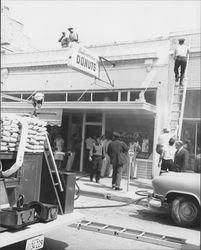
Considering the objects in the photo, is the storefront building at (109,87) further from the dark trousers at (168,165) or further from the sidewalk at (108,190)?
the dark trousers at (168,165)

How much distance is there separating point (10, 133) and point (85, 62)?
20.6ft

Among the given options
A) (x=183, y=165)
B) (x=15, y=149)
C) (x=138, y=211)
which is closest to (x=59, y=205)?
(x=15, y=149)

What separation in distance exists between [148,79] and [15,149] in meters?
8.42

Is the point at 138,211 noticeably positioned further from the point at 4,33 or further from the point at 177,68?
the point at 4,33

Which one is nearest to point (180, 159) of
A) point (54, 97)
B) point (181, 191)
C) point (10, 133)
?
point (181, 191)

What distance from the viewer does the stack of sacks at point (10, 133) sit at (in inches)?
105

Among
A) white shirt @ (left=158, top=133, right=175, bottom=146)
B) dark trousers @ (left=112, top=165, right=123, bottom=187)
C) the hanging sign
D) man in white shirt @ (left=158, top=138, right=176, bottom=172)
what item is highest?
the hanging sign

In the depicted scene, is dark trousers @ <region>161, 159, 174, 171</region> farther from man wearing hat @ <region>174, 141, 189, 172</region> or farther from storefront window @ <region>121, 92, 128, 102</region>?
storefront window @ <region>121, 92, 128, 102</region>

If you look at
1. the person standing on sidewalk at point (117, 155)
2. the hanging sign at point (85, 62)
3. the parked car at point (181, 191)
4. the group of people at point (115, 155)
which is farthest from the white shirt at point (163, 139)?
the hanging sign at point (85, 62)

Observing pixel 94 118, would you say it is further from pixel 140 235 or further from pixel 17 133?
pixel 17 133

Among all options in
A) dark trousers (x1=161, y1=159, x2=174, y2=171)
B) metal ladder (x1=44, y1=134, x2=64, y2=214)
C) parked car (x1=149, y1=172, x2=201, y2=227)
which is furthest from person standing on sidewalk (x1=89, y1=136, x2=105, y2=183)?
dark trousers (x1=161, y1=159, x2=174, y2=171)

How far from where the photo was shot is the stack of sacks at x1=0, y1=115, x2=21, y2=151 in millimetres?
2663

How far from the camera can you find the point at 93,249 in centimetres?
367

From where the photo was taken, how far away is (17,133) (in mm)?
2799
